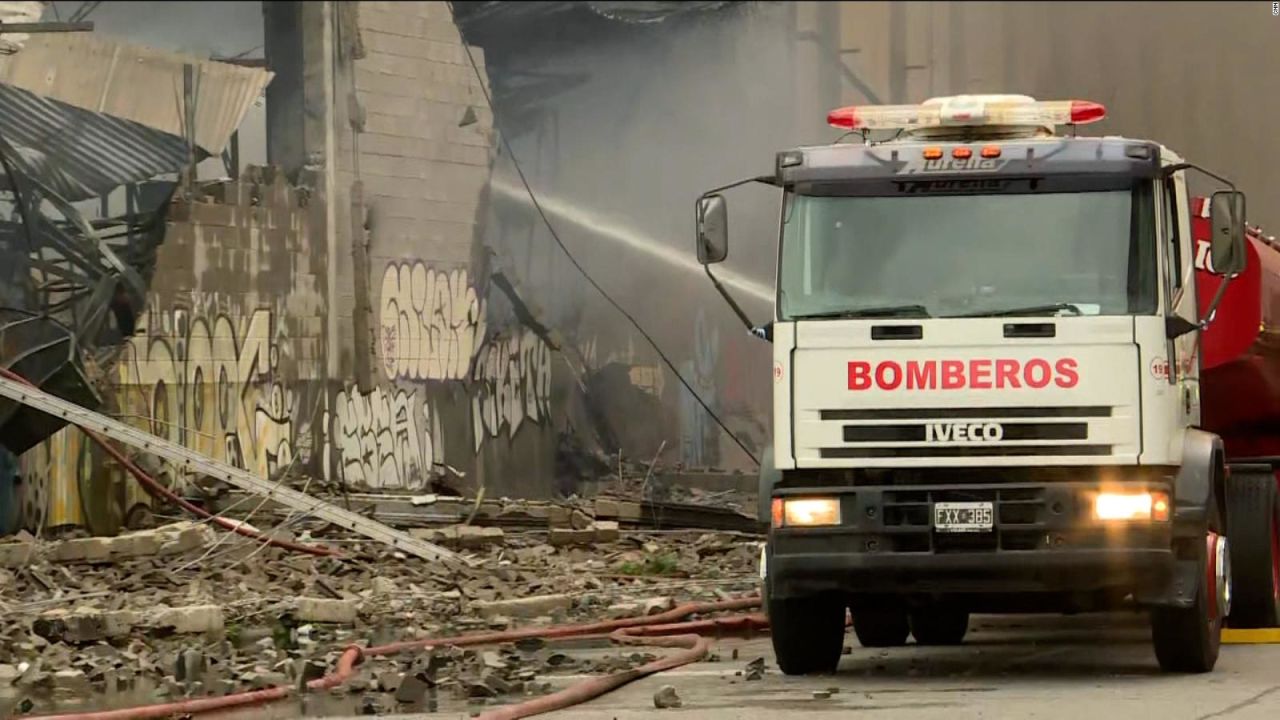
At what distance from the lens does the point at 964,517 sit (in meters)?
10.7

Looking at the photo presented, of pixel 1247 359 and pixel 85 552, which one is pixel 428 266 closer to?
pixel 85 552

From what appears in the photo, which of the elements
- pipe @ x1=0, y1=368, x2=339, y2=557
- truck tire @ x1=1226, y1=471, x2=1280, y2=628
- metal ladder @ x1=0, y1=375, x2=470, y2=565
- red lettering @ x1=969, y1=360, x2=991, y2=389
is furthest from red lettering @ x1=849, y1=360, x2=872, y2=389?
pipe @ x1=0, y1=368, x2=339, y2=557

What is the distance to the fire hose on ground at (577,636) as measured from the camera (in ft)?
32.4

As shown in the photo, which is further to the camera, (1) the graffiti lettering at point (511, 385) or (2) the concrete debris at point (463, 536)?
(1) the graffiti lettering at point (511, 385)

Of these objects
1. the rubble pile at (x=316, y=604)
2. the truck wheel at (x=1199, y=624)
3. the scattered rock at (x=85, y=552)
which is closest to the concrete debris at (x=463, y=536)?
the rubble pile at (x=316, y=604)

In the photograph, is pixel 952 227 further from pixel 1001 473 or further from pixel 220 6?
pixel 220 6

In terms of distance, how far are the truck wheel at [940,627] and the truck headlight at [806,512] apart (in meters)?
2.84

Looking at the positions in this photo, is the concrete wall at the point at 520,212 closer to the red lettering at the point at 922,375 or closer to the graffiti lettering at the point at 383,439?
the graffiti lettering at the point at 383,439

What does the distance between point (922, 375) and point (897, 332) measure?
26cm

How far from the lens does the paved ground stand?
9852 mm

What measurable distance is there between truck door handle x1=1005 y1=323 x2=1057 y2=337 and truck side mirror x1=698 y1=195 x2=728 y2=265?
155 cm

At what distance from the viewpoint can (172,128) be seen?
21938 millimetres

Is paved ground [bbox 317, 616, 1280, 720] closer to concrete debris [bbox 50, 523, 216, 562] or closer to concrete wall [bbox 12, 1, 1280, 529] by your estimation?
concrete debris [bbox 50, 523, 216, 562]

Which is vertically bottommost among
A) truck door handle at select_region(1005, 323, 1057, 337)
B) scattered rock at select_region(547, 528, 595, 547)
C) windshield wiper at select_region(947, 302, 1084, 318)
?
scattered rock at select_region(547, 528, 595, 547)
